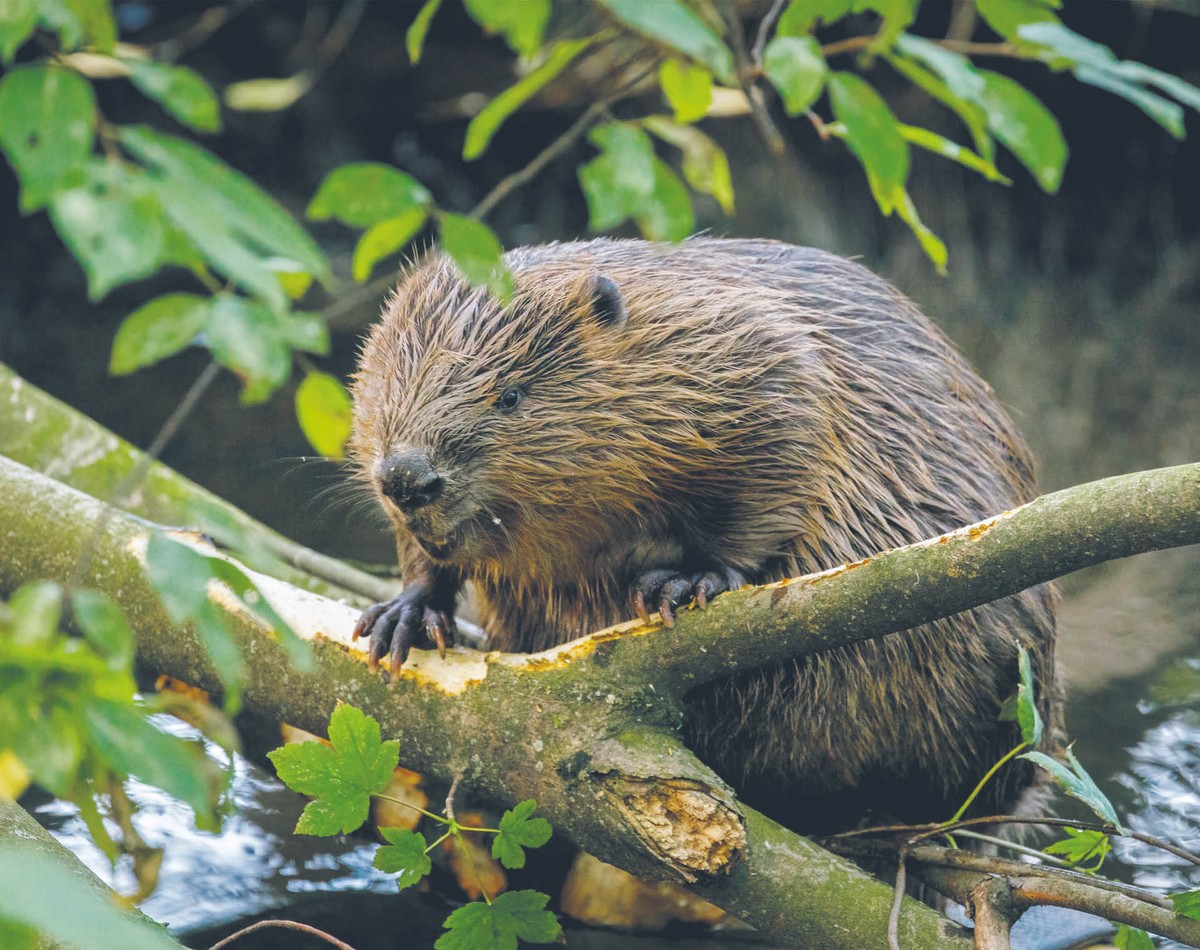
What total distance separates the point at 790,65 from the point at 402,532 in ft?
5.65

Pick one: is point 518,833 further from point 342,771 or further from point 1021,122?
point 1021,122

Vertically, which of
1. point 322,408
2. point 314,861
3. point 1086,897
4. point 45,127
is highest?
point 45,127

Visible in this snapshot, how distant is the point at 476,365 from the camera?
91.0 inches

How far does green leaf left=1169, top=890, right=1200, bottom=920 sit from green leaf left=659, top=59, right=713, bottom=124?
4.23 ft

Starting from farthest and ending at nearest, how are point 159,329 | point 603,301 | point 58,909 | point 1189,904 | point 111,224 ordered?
point 603,301, point 1189,904, point 159,329, point 111,224, point 58,909

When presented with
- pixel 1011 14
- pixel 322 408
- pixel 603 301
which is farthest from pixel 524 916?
pixel 1011 14

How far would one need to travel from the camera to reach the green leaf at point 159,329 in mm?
810

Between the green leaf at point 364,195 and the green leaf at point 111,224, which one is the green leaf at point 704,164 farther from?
the green leaf at point 111,224

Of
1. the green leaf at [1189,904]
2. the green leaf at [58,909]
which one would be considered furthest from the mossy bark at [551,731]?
the green leaf at [58,909]

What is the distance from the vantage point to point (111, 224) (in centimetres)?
72

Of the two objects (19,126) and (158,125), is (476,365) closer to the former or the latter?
(19,126)

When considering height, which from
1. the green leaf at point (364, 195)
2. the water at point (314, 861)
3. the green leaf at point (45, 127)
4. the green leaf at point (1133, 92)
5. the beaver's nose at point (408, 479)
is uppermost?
the green leaf at point (1133, 92)

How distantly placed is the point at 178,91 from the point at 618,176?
0.30 m

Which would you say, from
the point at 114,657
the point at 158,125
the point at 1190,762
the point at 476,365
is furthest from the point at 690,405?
the point at 158,125
